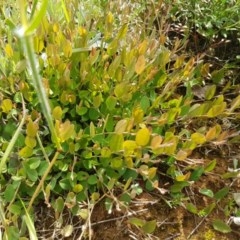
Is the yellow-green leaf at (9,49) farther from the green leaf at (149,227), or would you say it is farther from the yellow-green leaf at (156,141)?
the green leaf at (149,227)

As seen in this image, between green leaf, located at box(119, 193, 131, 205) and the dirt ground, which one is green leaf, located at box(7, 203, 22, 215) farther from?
green leaf, located at box(119, 193, 131, 205)

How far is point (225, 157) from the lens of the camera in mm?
1362

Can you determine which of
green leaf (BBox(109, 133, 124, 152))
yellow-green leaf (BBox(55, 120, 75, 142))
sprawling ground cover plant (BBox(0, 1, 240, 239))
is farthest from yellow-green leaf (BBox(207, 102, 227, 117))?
yellow-green leaf (BBox(55, 120, 75, 142))

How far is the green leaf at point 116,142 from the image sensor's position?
1088mm

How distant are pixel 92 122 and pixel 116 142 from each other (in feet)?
0.35

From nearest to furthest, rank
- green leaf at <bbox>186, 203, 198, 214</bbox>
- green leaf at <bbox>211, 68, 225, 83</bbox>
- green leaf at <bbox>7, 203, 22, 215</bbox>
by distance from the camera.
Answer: green leaf at <bbox>7, 203, 22, 215</bbox>, green leaf at <bbox>186, 203, 198, 214</bbox>, green leaf at <bbox>211, 68, 225, 83</bbox>

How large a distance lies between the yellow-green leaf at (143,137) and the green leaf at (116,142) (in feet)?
0.15

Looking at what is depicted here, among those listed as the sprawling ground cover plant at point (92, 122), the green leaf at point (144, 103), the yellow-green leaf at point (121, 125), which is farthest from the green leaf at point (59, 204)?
the green leaf at point (144, 103)

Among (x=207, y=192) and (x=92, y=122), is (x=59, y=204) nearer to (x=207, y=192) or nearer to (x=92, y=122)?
(x=92, y=122)

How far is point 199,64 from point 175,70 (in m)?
0.10

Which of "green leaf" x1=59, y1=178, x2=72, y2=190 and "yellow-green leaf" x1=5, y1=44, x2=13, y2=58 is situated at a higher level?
"yellow-green leaf" x1=5, y1=44, x2=13, y2=58

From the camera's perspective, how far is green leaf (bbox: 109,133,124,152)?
1.09 metres

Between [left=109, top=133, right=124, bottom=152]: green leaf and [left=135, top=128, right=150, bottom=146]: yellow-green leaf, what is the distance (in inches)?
1.8

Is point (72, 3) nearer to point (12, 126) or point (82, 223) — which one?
point (12, 126)
